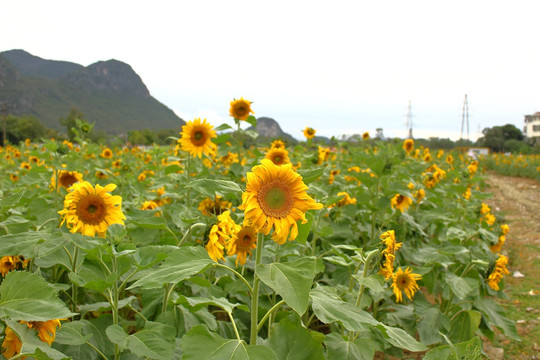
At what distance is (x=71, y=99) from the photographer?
10812 centimetres

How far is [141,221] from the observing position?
2.11 metres

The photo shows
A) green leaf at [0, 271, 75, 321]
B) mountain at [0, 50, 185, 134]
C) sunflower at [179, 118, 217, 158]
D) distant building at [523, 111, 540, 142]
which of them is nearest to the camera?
green leaf at [0, 271, 75, 321]

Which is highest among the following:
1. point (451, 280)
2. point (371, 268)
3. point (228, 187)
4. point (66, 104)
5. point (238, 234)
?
Answer: point (66, 104)

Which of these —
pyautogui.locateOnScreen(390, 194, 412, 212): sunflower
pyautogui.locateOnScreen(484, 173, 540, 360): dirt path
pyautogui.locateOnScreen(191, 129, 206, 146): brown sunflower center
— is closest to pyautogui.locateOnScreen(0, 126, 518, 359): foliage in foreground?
pyautogui.locateOnScreen(191, 129, 206, 146): brown sunflower center

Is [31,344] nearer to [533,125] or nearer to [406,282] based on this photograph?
[406,282]

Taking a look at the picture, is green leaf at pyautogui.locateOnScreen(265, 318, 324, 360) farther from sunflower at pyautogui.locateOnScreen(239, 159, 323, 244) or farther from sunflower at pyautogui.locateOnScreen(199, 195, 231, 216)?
sunflower at pyautogui.locateOnScreen(199, 195, 231, 216)

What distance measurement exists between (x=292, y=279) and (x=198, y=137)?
103 inches

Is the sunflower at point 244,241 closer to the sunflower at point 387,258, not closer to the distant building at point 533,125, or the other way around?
the sunflower at point 387,258

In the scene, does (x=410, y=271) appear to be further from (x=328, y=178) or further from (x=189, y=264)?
(x=328, y=178)

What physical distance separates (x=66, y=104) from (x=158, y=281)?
11250cm

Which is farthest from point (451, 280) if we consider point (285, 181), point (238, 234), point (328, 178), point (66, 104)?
point (66, 104)

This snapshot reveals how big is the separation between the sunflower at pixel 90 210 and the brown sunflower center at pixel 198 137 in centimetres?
175

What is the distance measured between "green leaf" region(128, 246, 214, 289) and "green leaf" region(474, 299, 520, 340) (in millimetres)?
2454

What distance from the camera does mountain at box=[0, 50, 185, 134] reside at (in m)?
90.9
